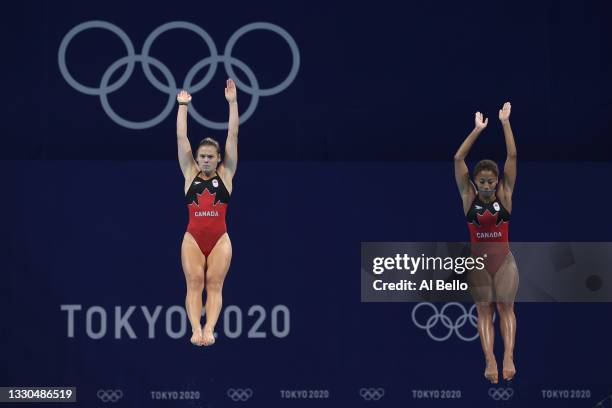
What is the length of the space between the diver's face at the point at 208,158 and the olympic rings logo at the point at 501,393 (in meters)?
4.67

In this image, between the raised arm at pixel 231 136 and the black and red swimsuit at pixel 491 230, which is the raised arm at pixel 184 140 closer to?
the raised arm at pixel 231 136

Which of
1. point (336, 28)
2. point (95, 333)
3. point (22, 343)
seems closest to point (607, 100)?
point (336, 28)

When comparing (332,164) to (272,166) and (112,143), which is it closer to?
(272,166)

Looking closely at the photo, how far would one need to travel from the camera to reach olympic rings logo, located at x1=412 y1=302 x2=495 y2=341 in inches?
553

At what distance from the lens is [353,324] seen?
46.1ft

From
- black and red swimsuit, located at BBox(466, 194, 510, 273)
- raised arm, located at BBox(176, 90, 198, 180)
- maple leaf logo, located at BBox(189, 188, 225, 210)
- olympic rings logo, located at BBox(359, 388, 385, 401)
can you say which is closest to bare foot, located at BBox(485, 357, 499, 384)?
black and red swimsuit, located at BBox(466, 194, 510, 273)

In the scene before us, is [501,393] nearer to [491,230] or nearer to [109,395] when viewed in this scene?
[491,230]

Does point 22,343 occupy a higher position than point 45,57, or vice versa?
point 45,57

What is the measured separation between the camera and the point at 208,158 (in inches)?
489

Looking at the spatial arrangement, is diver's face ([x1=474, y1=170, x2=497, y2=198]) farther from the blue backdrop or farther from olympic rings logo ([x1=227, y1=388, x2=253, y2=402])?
olympic rings logo ([x1=227, y1=388, x2=253, y2=402])

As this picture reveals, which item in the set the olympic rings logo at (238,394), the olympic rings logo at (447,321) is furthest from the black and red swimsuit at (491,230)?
the olympic rings logo at (238,394)

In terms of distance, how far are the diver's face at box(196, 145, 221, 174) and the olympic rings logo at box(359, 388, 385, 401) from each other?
3.63 meters

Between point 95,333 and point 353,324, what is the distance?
328 centimetres

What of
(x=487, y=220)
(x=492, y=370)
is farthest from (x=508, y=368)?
(x=487, y=220)
